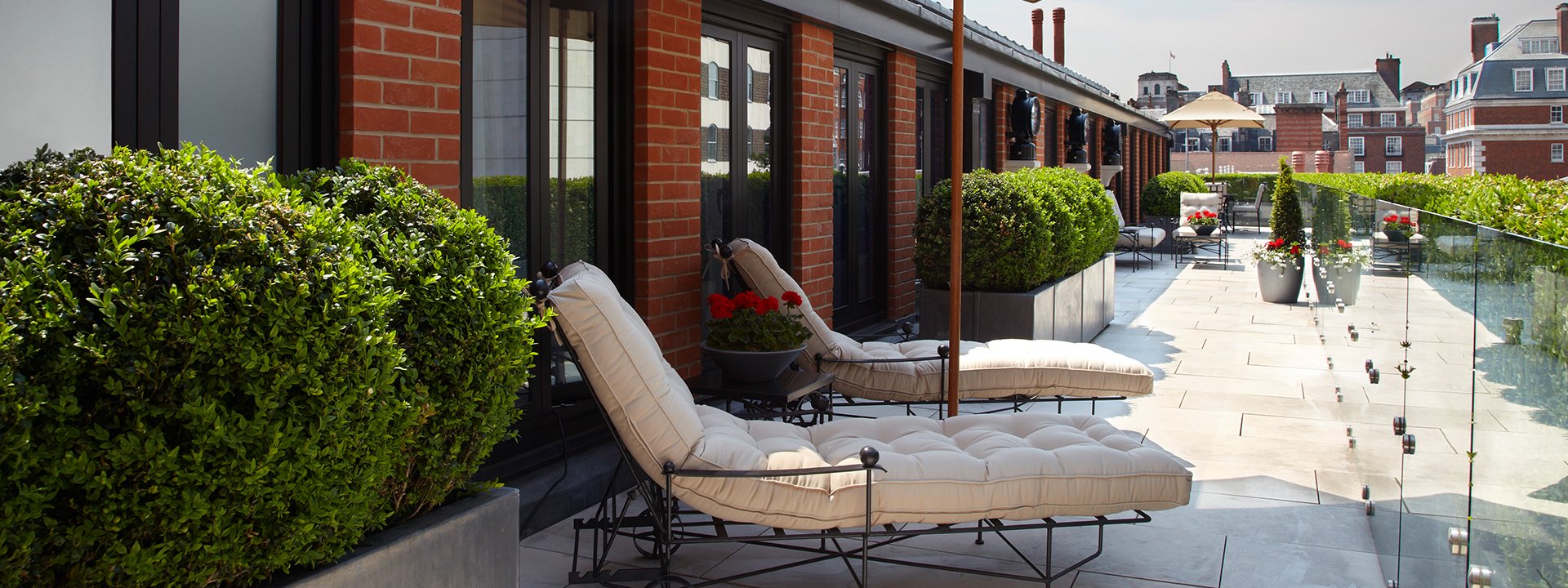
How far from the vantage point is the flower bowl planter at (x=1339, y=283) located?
573 centimetres

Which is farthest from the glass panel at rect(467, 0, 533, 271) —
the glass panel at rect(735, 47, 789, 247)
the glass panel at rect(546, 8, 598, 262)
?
the glass panel at rect(735, 47, 789, 247)

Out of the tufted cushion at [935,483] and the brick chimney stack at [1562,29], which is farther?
the brick chimney stack at [1562,29]

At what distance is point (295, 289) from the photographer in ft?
7.09

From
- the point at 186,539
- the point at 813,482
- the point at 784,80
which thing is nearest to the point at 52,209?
the point at 186,539

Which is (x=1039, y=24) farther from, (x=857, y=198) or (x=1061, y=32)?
(x=857, y=198)

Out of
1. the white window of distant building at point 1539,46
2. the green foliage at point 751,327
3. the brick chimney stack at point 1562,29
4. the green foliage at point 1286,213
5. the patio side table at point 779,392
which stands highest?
the brick chimney stack at point 1562,29

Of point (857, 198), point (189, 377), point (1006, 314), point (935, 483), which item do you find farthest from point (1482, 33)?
point (189, 377)

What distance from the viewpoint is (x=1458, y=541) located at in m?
2.78

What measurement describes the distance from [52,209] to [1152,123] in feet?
89.9

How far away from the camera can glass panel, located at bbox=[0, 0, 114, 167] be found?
2738mm

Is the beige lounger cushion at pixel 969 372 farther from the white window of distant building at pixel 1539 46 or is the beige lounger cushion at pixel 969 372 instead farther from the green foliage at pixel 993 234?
the white window of distant building at pixel 1539 46

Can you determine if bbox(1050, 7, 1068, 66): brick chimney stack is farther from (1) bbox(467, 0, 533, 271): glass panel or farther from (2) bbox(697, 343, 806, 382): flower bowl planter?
(1) bbox(467, 0, 533, 271): glass panel

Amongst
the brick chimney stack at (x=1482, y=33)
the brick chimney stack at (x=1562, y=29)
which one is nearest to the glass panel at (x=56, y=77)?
the brick chimney stack at (x=1562, y=29)

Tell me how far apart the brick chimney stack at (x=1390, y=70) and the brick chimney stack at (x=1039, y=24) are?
76664mm
